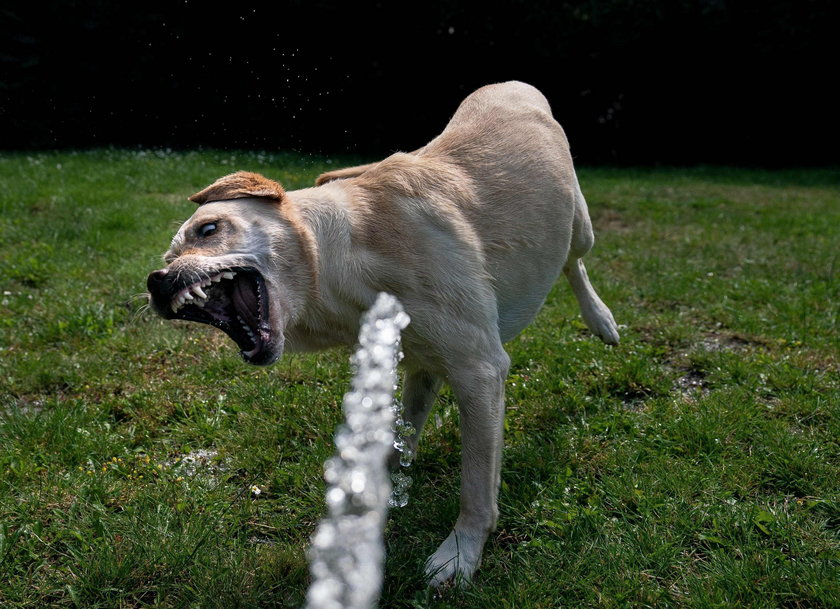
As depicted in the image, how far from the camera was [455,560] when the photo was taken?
2.73 meters

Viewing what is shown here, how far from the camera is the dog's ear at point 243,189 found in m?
2.84

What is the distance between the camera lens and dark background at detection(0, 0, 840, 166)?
1198cm

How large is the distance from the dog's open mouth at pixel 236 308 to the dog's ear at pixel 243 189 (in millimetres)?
336

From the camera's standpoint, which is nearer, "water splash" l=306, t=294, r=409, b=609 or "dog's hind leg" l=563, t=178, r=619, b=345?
"water splash" l=306, t=294, r=409, b=609

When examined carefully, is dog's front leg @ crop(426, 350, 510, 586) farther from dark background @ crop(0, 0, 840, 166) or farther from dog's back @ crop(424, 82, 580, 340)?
dark background @ crop(0, 0, 840, 166)

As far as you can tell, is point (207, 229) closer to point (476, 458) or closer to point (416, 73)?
point (476, 458)

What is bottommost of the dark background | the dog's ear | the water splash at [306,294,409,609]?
the dark background

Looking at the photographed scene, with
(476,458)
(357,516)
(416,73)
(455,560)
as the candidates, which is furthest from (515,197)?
(416,73)

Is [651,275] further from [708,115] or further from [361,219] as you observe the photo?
[708,115]

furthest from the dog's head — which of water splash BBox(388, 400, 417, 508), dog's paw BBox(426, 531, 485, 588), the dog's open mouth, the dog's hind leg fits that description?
the dog's hind leg

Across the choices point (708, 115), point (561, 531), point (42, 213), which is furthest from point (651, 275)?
point (708, 115)

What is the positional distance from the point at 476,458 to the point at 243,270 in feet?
3.71

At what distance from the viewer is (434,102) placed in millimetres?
13875

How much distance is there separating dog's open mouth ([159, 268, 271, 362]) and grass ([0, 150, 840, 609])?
751 millimetres
